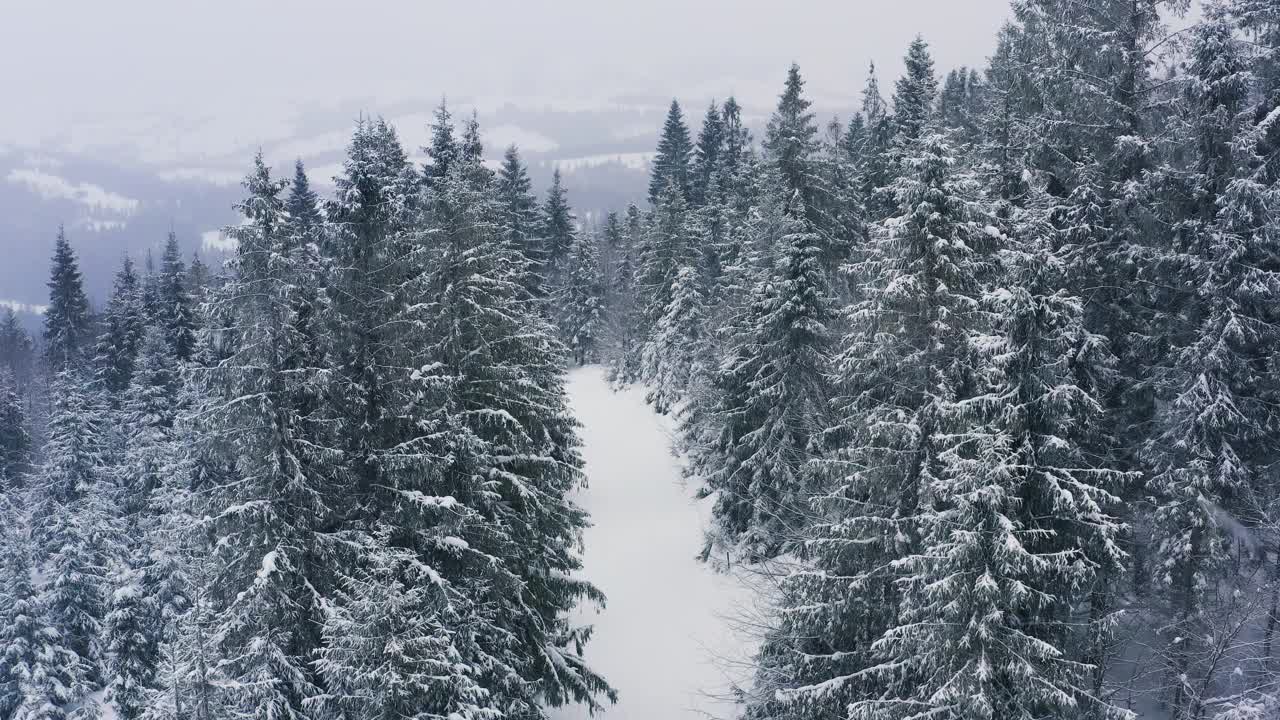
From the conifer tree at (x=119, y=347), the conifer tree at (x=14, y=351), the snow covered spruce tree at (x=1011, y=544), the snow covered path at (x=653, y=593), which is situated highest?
the snow covered spruce tree at (x=1011, y=544)

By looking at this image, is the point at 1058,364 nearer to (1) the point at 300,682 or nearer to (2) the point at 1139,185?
(2) the point at 1139,185

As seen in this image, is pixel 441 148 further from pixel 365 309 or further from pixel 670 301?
pixel 670 301

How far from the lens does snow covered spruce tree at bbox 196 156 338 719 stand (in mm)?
14117

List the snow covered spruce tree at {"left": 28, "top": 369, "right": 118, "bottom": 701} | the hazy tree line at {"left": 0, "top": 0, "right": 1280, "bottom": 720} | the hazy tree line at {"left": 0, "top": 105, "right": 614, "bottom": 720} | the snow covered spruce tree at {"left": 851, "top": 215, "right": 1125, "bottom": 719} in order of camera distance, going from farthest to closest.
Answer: the snow covered spruce tree at {"left": 28, "top": 369, "right": 118, "bottom": 701}
the hazy tree line at {"left": 0, "top": 105, "right": 614, "bottom": 720}
the hazy tree line at {"left": 0, "top": 0, "right": 1280, "bottom": 720}
the snow covered spruce tree at {"left": 851, "top": 215, "right": 1125, "bottom": 719}

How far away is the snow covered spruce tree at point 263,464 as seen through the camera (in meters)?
14.1

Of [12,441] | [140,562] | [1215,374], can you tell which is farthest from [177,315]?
[1215,374]

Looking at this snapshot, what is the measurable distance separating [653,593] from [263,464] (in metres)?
Result: 16.3

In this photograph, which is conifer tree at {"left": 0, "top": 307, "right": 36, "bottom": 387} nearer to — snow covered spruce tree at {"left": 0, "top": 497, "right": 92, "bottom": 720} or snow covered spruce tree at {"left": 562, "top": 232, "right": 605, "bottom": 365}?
snow covered spruce tree at {"left": 562, "top": 232, "right": 605, "bottom": 365}

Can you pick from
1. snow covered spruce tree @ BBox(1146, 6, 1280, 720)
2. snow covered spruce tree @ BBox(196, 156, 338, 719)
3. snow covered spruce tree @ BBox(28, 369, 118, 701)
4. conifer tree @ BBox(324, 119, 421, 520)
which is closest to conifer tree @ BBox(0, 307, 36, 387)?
snow covered spruce tree @ BBox(28, 369, 118, 701)

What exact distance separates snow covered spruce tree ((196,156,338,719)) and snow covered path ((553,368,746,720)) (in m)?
9.50

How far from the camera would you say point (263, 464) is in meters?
14.6

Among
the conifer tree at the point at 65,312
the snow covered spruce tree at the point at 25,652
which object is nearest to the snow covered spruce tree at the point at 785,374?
the snow covered spruce tree at the point at 25,652

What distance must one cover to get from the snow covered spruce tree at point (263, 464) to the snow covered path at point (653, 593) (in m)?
9.50

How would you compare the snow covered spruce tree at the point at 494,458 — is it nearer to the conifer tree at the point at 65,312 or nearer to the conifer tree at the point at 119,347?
the conifer tree at the point at 119,347
